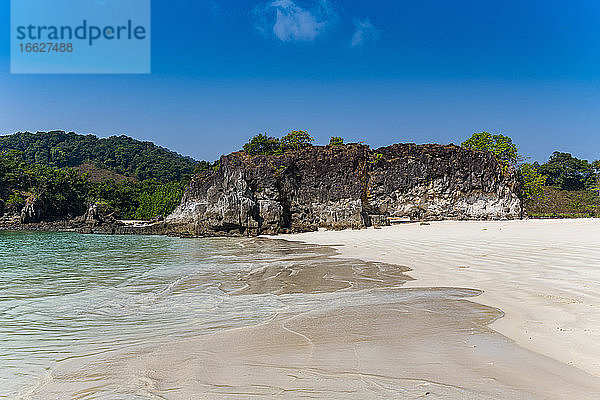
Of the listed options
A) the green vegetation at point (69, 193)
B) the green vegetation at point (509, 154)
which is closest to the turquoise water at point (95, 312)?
the green vegetation at point (509, 154)

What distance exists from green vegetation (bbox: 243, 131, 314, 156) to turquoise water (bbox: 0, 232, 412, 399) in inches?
1113

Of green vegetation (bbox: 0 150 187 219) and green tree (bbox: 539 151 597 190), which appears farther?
green tree (bbox: 539 151 597 190)

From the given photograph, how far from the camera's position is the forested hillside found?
338ft

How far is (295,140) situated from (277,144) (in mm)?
2316

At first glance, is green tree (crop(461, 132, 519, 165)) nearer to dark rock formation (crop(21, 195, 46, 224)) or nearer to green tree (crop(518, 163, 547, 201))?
green tree (crop(518, 163, 547, 201))

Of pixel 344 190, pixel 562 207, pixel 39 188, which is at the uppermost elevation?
pixel 39 188

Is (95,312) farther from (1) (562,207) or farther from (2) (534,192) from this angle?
(1) (562,207)

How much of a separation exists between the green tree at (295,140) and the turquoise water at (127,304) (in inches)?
1118

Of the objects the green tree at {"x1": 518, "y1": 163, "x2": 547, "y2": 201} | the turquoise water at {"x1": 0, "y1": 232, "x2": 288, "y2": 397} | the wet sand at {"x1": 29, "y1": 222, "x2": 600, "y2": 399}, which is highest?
the green tree at {"x1": 518, "y1": 163, "x2": 547, "y2": 201}

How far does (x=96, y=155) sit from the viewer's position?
372 ft

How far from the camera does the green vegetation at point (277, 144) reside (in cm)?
3822

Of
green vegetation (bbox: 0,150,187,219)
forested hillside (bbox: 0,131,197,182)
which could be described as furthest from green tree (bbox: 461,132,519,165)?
forested hillside (bbox: 0,131,197,182)

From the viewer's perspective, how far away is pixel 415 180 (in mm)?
33219

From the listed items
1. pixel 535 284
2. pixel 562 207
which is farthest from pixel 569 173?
pixel 535 284
